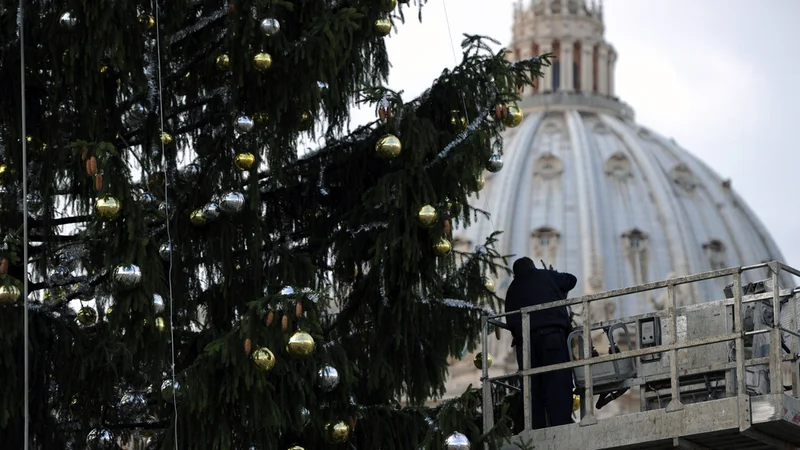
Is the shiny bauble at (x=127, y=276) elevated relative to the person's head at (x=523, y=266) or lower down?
lower down

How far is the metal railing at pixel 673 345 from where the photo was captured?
42.4 ft

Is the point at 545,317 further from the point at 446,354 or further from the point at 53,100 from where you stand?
the point at 53,100

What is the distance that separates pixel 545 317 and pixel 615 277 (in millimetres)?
79126

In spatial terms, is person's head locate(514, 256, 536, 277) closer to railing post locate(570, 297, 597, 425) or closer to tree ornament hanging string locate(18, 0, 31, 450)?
railing post locate(570, 297, 597, 425)

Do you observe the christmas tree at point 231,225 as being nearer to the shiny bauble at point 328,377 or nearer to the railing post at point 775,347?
the shiny bauble at point 328,377

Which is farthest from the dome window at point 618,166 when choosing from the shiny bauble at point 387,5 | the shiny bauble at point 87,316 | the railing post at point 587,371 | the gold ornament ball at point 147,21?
the shiny bauble at point 87,316

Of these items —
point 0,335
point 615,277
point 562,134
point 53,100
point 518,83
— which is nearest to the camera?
point 0,335

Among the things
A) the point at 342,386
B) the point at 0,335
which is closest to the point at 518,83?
the point at 342,386

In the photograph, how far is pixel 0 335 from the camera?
42.6ft

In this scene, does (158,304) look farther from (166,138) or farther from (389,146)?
(389,146)

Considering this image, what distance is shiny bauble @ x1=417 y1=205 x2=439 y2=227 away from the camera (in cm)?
1392

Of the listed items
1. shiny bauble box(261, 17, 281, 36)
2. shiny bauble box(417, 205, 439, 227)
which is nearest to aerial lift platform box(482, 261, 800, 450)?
shiny bauble box(417, 205, 439, 227)

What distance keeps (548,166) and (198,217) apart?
84272 mm

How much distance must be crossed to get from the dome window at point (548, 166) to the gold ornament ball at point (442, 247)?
275ft
